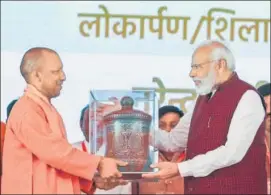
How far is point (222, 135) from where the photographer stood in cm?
358

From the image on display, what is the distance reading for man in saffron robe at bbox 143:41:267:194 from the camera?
11.7 feet

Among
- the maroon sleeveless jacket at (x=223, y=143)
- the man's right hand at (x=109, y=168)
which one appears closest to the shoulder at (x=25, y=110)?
the man's right hand at (x=109, y=168)

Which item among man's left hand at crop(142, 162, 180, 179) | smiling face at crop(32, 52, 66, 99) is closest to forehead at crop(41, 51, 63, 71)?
smiling face at crop(32, 52, 66, 99)

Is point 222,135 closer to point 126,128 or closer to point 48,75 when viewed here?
→ point 126,128

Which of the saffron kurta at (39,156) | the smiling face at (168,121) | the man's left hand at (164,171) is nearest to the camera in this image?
the saffron kurta at (39,156)

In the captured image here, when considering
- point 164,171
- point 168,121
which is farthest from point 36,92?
point 168,121

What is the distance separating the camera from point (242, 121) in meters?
3.56

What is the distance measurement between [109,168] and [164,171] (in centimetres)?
19

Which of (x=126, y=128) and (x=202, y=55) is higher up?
(x=202, y=55)

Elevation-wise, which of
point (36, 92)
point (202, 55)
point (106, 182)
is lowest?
point (106, 182)

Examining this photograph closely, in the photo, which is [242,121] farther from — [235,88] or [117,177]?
[117,177]

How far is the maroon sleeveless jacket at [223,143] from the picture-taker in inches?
141

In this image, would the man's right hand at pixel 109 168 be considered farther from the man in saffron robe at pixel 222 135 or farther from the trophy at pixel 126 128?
the man in saffron robe at pixel 222 135

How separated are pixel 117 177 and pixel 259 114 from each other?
50 cm
